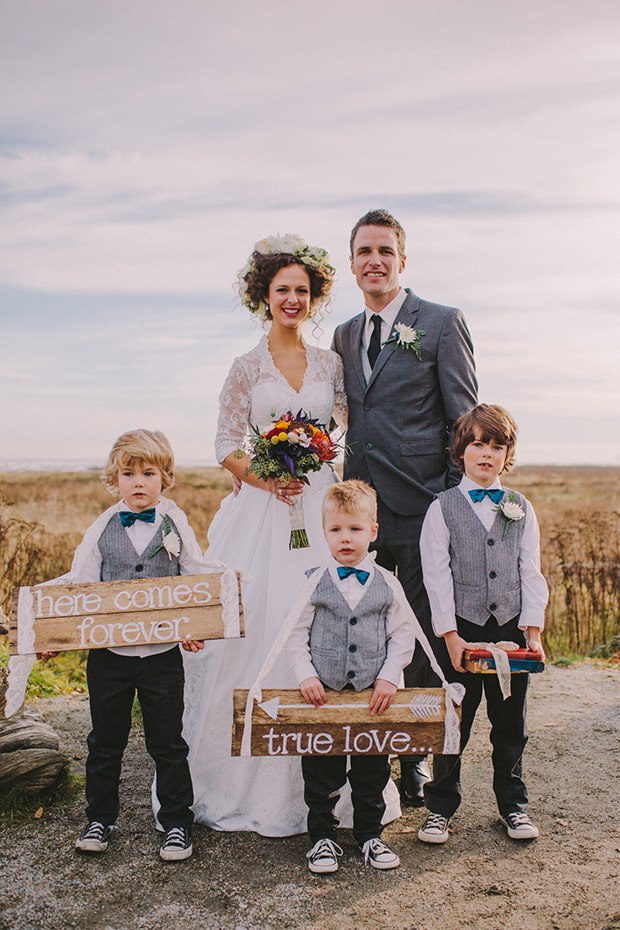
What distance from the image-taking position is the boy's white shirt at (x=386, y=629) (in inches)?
141

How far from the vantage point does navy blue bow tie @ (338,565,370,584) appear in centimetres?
362

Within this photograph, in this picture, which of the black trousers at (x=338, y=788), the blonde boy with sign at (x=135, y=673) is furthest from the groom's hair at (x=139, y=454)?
the black trousers at (x=338, y=788)

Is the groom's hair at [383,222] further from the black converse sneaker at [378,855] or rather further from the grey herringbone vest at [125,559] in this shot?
the black converse sneaker at [378,855]

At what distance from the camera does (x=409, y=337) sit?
14.9 ft

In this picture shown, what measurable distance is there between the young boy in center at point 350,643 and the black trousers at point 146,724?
64 cm

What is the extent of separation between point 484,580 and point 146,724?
1.84 metres

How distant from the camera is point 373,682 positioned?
3.61 meters

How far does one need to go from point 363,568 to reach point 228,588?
0.66 meters

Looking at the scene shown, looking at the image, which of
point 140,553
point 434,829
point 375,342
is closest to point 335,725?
point 434,829

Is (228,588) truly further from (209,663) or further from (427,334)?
(427,334)

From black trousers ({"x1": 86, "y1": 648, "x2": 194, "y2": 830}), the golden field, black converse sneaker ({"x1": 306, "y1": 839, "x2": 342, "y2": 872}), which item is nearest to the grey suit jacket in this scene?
black trousers ({"x1": 86, "y1": 648, "x2": 194, "y2": 830})

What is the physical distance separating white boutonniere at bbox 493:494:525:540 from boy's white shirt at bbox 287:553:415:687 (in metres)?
0.65

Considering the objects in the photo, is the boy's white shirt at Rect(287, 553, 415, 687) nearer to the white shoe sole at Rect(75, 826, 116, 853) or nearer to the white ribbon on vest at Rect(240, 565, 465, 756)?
the white ribbon on vest at Rect(240, 565, 465, 756)

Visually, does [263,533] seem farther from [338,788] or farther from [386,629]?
[338,788]
